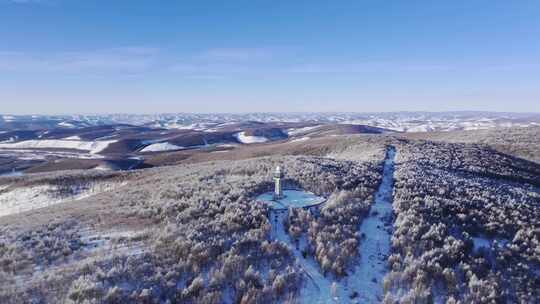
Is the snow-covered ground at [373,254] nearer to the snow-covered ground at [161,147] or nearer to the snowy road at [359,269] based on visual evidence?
the snowy road at [359,269]

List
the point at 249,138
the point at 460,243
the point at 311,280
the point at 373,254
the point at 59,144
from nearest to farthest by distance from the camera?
1. the point at 311,280
2. the point at 373,254
3. the point at 460,243
4. the point at 59,144
5. the point at 249,138

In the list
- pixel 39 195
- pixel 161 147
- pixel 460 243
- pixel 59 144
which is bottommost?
pixel 59 144

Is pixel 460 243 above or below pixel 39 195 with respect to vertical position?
above

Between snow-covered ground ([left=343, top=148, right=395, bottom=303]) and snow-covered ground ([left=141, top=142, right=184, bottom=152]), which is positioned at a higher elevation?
snow-covered ground ([left=343, top=148, right=395, bottom=303])

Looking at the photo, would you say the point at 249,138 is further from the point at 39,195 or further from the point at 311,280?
the point at 311,280

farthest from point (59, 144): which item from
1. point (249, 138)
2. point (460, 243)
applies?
point (460, 243)

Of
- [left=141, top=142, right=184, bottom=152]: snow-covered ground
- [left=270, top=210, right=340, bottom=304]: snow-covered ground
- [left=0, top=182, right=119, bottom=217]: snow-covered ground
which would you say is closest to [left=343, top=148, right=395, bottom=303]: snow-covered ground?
[left=270, top=210, right=340, bottom=304]: snow-covered ground

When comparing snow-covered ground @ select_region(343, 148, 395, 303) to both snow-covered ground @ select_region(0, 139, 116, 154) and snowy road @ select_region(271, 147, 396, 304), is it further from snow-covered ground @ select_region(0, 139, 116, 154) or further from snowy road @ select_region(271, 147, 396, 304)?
snow-covered ground @ select_region(0, 139, 116, 154)

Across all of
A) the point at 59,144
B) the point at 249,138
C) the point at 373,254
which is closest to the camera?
the point at 373,254

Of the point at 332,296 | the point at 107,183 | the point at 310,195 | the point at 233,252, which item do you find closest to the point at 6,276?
the point at 233,252
